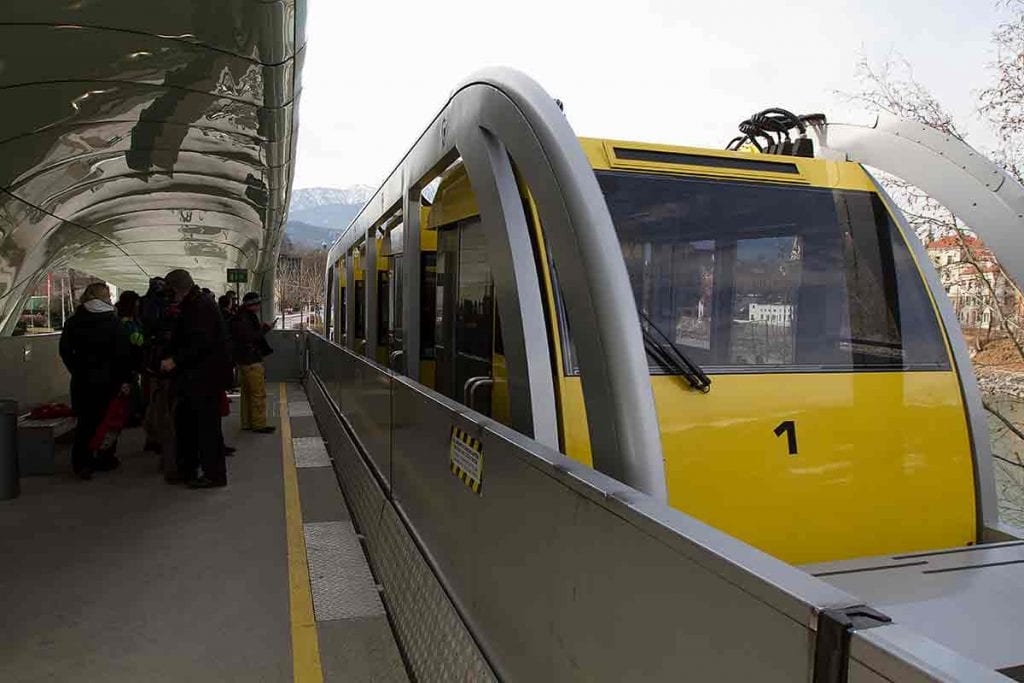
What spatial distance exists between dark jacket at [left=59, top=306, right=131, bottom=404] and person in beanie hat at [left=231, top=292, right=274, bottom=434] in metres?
2.22

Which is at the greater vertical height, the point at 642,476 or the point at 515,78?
the point at 515,78

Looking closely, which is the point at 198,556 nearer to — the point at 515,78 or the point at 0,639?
the point at 0,639

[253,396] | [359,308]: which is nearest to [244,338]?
[253,396]

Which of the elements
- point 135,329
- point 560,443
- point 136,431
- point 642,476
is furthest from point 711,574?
point 136,431

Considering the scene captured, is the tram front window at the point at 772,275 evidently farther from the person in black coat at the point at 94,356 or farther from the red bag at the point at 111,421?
the red bag at the point at 111,421

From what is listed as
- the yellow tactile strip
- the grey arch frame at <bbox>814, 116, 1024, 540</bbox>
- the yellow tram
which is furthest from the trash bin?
the grey arch frame at <bbox>814, 116, 1024, 540</bbox>

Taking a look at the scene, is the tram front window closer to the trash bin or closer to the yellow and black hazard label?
the yellow and black hazard label

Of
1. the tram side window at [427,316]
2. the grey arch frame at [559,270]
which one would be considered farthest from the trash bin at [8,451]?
the grey arch frame at [559,270]

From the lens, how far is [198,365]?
259 inches

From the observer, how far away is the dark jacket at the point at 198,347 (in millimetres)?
6520

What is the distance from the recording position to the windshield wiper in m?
3.05

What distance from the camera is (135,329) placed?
25.5ft

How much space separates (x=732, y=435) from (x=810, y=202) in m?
1.30

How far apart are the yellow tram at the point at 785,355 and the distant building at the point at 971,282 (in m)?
6.70
